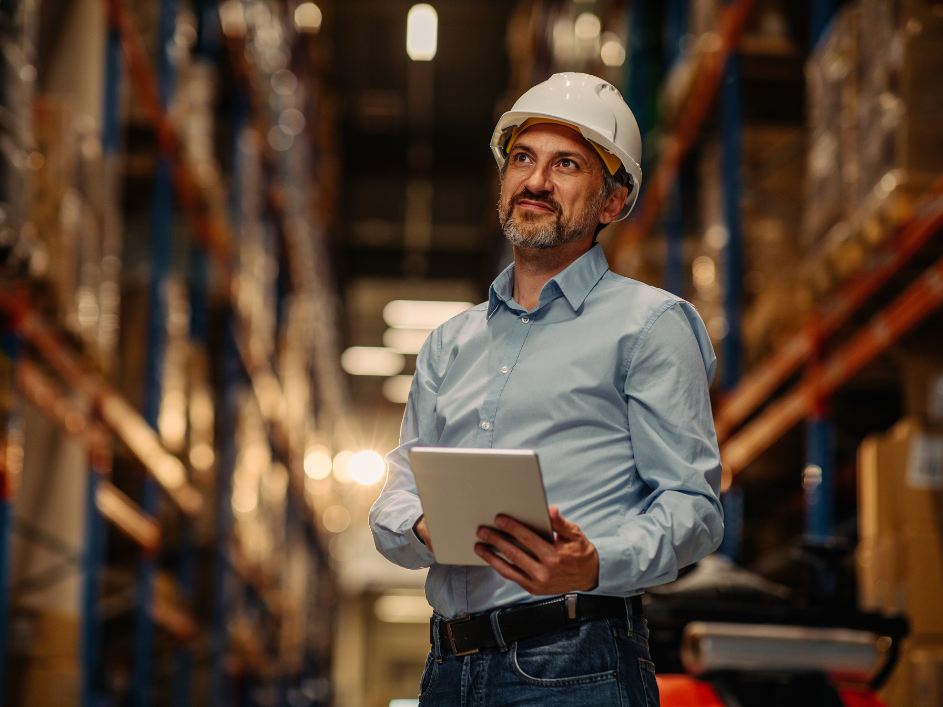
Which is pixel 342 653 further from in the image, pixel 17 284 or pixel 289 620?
pixel 17 284

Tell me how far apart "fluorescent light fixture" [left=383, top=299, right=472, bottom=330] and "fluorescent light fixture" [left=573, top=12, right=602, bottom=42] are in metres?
11.0

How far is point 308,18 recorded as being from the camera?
14375 mm

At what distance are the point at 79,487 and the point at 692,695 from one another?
3.86m

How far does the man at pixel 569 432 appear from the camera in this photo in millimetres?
1867

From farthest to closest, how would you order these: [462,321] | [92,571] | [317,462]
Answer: [317,462]
[92,571]
[462,321]

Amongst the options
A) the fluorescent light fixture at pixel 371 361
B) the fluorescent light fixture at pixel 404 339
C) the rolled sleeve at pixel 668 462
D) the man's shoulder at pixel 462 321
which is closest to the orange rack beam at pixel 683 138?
the man's shoulder at pixel 462 321

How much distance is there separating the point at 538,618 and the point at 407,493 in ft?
1.24

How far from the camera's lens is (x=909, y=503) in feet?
15.0

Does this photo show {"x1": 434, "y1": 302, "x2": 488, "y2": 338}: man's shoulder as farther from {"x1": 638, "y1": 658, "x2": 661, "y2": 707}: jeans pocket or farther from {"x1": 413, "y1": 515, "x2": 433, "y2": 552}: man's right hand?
{"x1": 638, "y1": 658, "x2": 661, "y2": 707}: jeans pocket

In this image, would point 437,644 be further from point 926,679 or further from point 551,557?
point 926,679

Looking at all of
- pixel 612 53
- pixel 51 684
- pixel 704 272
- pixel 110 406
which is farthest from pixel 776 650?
pixel 612 53

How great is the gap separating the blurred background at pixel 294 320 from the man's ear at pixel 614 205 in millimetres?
1328

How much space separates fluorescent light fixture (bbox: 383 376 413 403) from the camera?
25.3 metres

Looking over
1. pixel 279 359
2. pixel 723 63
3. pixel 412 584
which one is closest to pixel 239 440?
pixel 279 359
